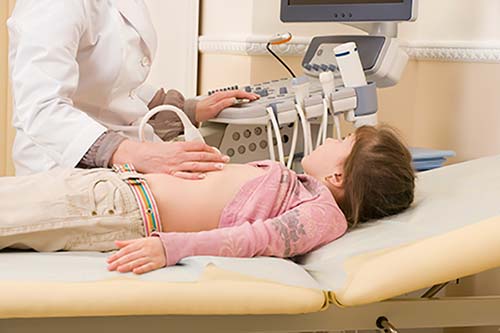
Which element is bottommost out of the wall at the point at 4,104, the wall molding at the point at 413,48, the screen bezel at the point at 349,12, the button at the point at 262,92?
the wall at the point at 4,104

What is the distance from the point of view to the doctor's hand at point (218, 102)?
7.20 ft

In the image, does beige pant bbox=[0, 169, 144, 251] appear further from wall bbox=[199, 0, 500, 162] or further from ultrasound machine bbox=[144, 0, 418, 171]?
wall bbox=[199, 0, 500, 162]

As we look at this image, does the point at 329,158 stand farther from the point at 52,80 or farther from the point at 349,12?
the point at 349,12

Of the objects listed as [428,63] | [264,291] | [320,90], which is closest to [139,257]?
[264,291]

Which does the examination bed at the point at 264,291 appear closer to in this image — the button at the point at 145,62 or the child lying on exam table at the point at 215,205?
the child lying on exam table at the point at 215,205

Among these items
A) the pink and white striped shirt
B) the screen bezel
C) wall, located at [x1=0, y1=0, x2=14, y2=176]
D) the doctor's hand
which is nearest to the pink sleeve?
the pink and white striped shirt

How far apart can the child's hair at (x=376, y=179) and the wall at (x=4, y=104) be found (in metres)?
2.45

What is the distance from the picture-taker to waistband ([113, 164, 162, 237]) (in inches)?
63.6

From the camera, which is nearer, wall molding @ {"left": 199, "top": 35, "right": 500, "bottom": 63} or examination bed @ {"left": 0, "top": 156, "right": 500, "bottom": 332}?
examination bed @ {"left": 0, "top": 156, "right": 500, "bottom": 332}

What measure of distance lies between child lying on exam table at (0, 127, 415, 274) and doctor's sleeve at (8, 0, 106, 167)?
0.15m

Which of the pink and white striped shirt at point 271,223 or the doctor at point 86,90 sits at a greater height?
the doctor at point 86,90

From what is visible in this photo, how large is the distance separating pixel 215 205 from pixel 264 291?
1.40 ft

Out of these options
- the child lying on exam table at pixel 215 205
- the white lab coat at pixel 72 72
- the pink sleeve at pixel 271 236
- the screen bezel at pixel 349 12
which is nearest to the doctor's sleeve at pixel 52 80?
the white lab coat at pixel 72 72

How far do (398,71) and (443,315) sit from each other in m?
1.10
